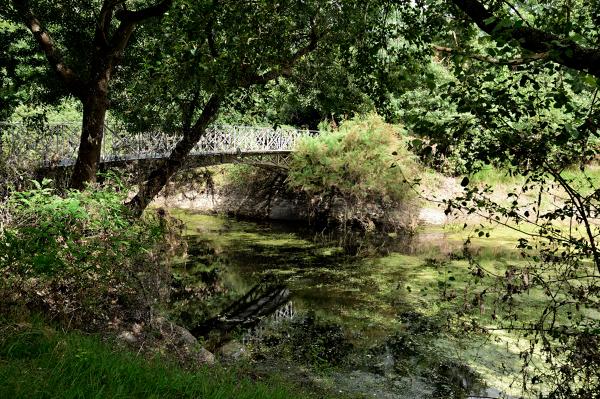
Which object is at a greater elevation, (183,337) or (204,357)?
(183,337)

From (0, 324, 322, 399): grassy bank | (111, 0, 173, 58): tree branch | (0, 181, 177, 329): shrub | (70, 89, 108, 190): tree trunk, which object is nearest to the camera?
(0, 324, 322, 399): grassy bank

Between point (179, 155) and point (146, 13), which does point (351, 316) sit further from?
point (146, 13)

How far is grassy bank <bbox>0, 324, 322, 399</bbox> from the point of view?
2590mm

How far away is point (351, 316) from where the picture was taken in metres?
9.52

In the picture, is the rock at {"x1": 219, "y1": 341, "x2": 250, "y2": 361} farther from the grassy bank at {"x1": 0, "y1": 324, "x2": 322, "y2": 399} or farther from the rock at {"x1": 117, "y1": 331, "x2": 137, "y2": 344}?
the grassy bank at {"x1": 0, "y1": 324, "x2": 322, "y2": 399}

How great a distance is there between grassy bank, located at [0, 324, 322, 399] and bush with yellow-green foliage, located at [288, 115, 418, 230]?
593 inches

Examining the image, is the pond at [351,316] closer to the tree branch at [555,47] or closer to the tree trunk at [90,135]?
the tree branch at [555,47]

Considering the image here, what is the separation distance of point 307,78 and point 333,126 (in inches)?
396

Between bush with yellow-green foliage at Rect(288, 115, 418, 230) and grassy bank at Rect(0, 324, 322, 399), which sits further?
bush with yellow-green foliage at Rect(288, 115, 418, 230)

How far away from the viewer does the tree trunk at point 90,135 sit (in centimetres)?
819

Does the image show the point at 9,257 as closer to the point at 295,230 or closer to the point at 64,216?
the point at 64,216

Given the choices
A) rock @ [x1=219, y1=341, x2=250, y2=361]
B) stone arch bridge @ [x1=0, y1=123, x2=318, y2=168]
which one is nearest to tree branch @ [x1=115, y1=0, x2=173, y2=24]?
stone arch bridge @ [x1=0, y1=123, x2=318, y2=168]

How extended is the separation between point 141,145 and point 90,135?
7.08 metres

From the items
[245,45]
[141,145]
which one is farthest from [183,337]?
[141,145]
